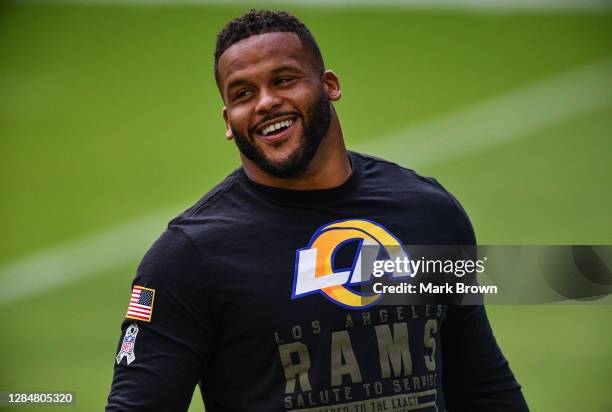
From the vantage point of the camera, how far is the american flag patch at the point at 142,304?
143 centimetres

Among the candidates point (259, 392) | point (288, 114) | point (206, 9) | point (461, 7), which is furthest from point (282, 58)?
point (461, 7)

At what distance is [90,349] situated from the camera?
341 cm

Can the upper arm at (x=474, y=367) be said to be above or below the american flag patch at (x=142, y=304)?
below

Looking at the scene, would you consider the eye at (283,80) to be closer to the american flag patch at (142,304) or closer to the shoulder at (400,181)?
the shoulder at (400,181)

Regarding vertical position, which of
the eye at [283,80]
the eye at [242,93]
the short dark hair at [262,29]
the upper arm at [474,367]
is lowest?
the upper arm at [474,367]

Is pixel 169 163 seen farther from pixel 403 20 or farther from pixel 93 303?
pixel 403 20

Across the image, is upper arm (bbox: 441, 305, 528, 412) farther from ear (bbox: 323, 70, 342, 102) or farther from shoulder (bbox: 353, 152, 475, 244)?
ear (bbox: 323, 70, 342, 102)

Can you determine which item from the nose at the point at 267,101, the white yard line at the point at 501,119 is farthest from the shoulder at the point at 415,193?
the white yard line at the point at 501,119

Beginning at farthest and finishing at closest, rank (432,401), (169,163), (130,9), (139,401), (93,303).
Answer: (130,9) < (169,163) < (93,303) < (432,401) < (139,401)

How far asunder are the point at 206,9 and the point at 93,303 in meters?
1.52

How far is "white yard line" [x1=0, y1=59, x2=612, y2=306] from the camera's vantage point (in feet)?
12.6

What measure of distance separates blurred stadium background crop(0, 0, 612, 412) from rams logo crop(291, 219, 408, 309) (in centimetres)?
198

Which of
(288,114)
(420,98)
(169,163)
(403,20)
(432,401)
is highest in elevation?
(403,20)

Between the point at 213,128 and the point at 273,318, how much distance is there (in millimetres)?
2813
